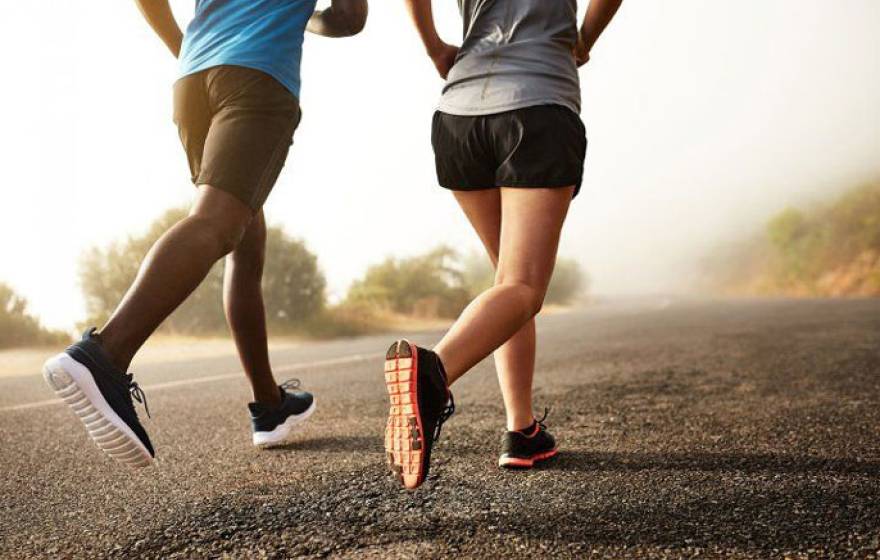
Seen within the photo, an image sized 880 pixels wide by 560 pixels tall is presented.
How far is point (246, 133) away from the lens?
202 centimetres

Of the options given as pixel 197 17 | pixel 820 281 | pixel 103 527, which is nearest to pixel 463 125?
pixel 197 17

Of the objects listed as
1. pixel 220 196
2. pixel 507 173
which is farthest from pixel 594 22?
pixel 220 196

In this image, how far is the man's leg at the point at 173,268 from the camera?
1782 mm

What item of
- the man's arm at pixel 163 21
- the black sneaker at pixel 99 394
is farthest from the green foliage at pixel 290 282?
the black sneaker at pixel 99 394

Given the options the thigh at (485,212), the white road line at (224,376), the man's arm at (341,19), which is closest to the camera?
the thigh at (485,212)

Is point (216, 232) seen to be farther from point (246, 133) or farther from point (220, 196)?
point (246, 133)

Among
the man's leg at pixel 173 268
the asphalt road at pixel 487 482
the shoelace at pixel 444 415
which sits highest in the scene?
the man's leg at pixel 173 268

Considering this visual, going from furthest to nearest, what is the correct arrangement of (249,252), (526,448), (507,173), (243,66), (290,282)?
(290,282)
(249,252)
(526,448)
(243,66)
(507,173)

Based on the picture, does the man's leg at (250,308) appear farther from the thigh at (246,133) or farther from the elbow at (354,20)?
the elbow at (354,20)

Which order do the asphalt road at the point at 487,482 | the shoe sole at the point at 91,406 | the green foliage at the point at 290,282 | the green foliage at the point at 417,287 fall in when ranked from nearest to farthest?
the asphalt road at the point at 487,482, the shoe sole at the point at 91,406, the green foliage at the point at 290,282, the green foliage at the point at 417,287

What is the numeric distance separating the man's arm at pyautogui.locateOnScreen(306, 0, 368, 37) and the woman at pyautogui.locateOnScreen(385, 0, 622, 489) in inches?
10.3

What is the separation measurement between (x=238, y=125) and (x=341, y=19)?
0.67 meters

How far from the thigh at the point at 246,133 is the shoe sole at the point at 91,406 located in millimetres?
620

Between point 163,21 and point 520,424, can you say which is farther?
point 163,21
